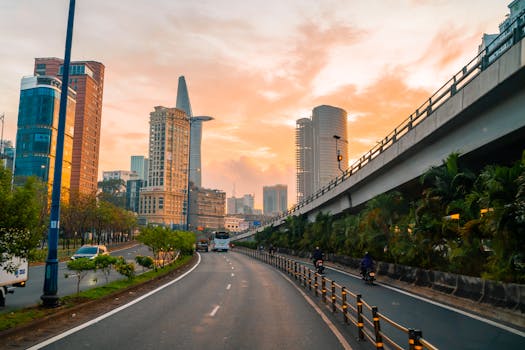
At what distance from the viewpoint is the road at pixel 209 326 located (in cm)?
910

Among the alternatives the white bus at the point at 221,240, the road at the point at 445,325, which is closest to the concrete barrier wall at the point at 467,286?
the road at the point at 445,325

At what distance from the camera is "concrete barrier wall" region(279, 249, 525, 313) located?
12.2 metres

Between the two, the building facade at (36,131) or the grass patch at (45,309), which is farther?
the building facade at (36,131)

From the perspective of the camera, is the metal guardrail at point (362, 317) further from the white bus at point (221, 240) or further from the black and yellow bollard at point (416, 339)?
the white bus at point (221, 240)

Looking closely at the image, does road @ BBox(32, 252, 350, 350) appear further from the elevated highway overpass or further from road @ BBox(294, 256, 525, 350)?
the elevated highway overpass

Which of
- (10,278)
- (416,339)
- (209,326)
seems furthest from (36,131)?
(416,339)

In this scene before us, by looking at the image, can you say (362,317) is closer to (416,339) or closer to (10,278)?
(416,339)

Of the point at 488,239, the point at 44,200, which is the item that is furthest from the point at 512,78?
the point at 44,200

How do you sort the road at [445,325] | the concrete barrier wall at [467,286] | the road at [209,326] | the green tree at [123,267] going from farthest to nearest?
the green tree at [123,267]
the concrete barrier wall at [467,286]
the road at [445,325]
the road at [209,326]

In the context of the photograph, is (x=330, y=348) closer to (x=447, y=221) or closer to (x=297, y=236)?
(x=447, y=221)

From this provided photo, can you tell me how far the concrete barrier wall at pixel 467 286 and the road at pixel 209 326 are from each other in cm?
545

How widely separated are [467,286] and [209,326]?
956cm

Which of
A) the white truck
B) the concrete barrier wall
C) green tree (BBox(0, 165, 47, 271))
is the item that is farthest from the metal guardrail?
the white truck

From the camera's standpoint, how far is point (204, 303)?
603 inches
